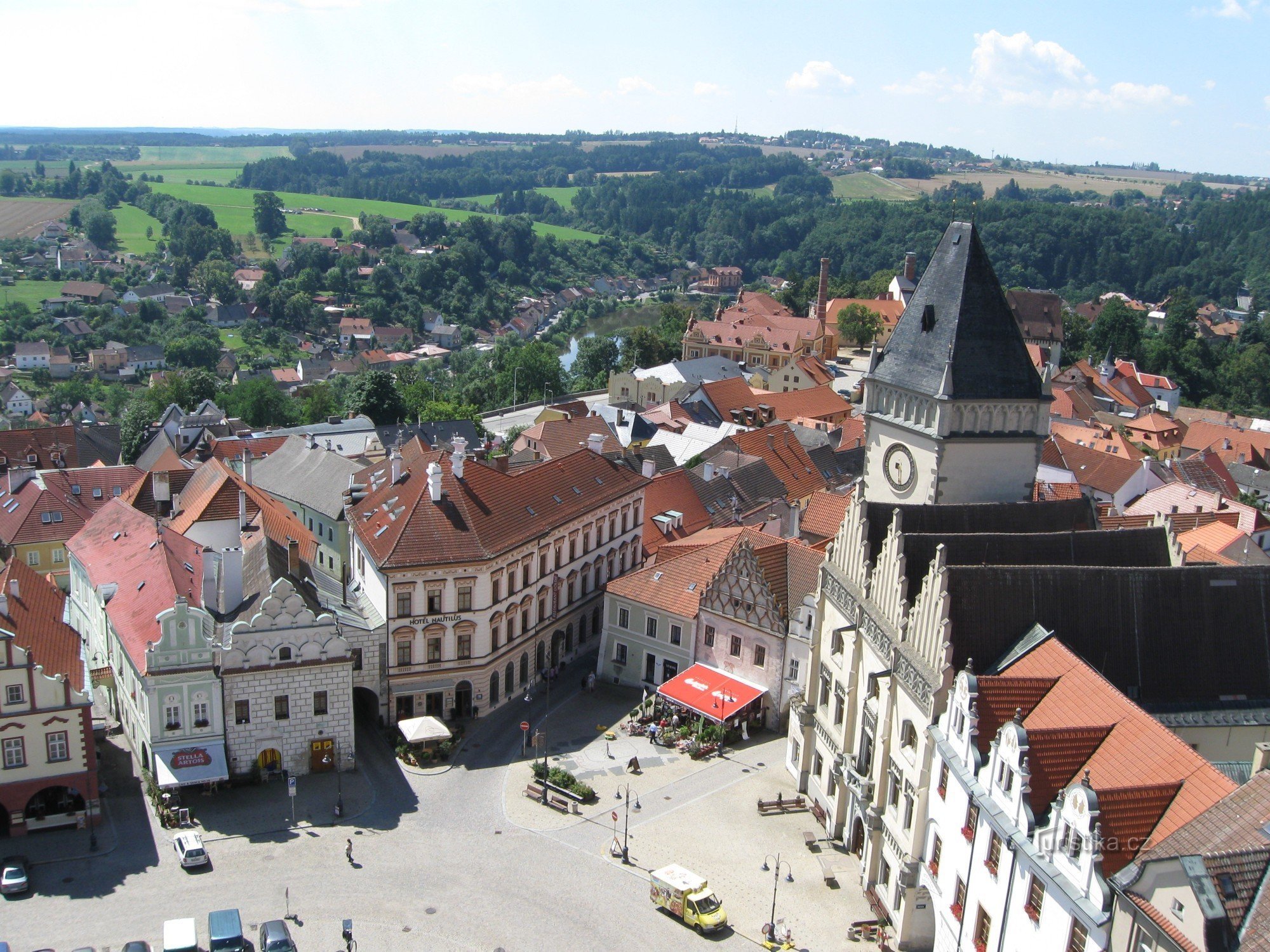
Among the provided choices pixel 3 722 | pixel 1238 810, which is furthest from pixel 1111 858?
pixel 3 722

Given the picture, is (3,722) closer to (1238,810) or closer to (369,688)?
(369,688)

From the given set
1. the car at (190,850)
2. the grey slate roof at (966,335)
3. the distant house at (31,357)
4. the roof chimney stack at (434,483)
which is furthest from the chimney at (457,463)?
the distant house at (31,357)

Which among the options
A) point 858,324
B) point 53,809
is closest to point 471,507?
point 53,809

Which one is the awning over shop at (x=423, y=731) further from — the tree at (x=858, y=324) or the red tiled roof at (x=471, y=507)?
the tree at (x=858, y=324)

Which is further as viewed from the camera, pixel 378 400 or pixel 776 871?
pixel 378 400

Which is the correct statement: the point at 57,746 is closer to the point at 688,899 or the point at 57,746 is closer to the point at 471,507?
the point at 471,507

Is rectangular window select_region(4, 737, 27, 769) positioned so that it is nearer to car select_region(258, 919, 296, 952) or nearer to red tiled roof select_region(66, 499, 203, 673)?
red tiled roof select_region(66, 499, 203, 673)
